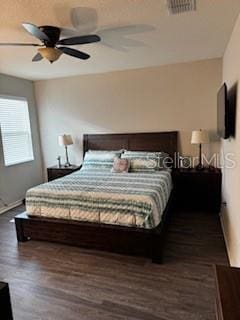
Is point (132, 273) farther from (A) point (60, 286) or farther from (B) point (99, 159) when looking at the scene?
(B) point (99, 159)

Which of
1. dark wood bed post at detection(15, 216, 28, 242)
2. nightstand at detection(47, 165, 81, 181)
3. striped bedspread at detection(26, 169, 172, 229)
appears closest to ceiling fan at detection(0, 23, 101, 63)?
striped bedspread at detection(26, 169, 172, 229)

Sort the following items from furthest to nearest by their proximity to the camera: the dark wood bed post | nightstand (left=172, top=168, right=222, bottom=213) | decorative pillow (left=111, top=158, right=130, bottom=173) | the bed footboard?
decorative pillow (left=111, top=158, right=130, bottom=173) → nightstand (left=172, top=168, right=222, bottom=213) → the dark wood bed post → the bed footboard

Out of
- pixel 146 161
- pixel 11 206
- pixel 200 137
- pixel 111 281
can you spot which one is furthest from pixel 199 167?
pixel 11 206

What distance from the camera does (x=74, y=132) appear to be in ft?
17.5

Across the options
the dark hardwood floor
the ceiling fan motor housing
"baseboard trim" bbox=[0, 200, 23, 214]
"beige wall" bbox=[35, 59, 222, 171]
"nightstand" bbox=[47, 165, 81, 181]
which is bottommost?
the dark hardwood floor

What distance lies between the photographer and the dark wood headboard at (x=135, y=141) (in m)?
4.59

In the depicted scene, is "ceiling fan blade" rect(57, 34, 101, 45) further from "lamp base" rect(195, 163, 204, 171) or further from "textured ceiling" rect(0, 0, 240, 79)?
"lamp base" rect(195, 163, 204, 171)

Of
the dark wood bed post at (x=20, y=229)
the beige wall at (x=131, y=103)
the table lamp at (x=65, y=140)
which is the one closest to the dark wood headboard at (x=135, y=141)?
the beige wall at (x=131, y=103)

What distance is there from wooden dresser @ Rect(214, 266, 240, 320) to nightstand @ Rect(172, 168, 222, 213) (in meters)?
2.75

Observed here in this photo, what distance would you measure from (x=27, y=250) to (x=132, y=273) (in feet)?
4.67

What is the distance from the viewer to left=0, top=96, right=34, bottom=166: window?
4.68 metres

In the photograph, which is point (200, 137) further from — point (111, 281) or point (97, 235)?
point (111, 281)

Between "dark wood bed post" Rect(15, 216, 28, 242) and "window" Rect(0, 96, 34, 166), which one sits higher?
"window" Rect(0, 96, 34, 166)

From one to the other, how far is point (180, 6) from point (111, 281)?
267 centimetres
